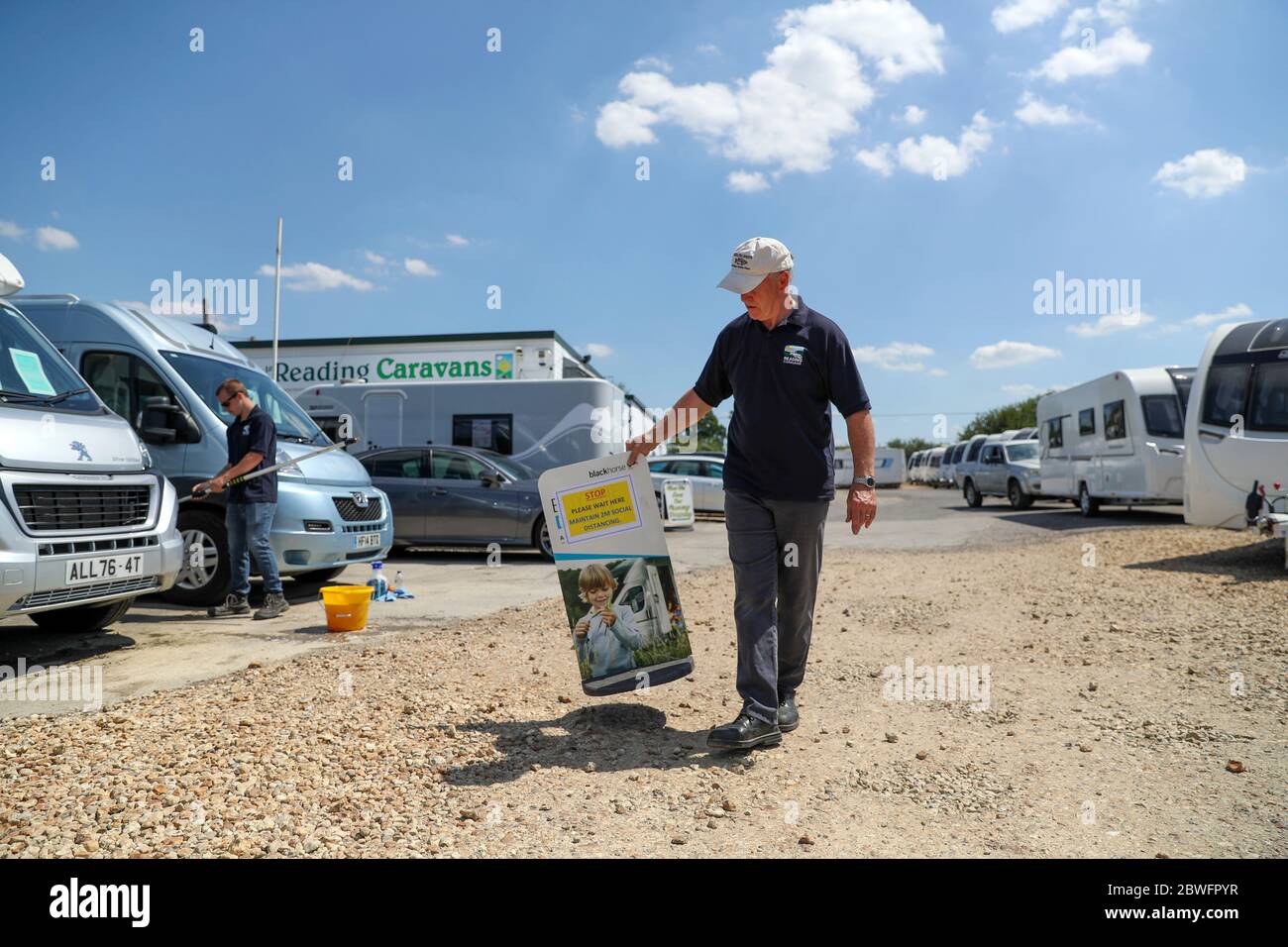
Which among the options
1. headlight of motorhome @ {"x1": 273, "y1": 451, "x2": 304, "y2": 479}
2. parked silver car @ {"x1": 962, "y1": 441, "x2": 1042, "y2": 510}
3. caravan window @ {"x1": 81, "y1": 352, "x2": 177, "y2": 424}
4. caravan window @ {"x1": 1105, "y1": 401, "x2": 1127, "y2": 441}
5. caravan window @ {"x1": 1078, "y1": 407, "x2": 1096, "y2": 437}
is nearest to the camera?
caravan window @ {"x1": 81, "y1": 352, "x2": 177, "y2": 424}

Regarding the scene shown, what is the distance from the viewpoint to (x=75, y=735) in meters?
3.71

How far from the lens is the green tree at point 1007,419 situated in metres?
76.3

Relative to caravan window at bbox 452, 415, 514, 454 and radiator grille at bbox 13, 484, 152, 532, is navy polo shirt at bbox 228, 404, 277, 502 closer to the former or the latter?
radiator grille at bbox 13, 484, 152, 532

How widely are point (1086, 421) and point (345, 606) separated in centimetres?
1650

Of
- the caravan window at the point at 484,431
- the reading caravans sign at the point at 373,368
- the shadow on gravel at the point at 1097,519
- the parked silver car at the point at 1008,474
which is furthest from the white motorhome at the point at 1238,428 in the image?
the reading caravans sign at the point at 373,368

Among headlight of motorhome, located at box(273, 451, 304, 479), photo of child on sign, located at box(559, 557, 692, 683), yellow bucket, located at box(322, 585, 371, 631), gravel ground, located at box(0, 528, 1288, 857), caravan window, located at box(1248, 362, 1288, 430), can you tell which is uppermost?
caravan window, located at box(1248, 362, 1288, 430)

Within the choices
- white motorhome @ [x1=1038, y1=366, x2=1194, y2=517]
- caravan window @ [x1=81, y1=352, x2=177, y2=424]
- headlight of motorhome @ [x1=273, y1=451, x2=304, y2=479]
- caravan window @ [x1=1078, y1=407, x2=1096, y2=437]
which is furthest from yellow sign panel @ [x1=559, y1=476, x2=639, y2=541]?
caravan window @ [x1=1078, y1=407, x2=1096, y2=437]

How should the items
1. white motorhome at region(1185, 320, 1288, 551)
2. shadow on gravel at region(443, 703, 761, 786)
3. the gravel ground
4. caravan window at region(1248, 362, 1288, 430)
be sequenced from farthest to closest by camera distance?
1. caravan window at region(1248, 362, 1288, 430)
2. white motorhome at region(1185, 320, 1288, 551)
3. shadow on gravel at region(443, 703, 761, 786)
4. the gravel ground

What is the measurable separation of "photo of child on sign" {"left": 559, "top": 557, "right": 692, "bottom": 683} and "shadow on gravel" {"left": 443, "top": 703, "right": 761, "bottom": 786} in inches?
10.9

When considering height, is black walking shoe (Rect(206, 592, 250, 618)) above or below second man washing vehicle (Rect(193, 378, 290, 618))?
below

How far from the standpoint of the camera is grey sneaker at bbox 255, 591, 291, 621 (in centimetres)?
689

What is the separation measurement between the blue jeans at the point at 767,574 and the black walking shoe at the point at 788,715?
0.63ft

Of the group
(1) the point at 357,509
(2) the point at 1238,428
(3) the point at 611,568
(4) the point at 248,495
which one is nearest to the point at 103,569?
(4) the point at 248,495
